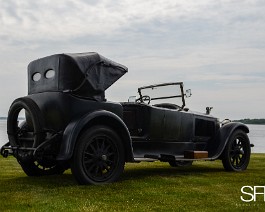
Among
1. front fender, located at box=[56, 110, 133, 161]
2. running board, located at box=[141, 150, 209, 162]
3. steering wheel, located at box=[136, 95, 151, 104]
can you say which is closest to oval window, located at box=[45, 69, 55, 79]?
front fender, located at box=[56, 110, 133, 161]

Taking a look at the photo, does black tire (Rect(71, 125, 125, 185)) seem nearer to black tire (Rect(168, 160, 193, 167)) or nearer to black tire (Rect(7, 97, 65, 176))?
black tire (Rect(7, 97, 65, 176))

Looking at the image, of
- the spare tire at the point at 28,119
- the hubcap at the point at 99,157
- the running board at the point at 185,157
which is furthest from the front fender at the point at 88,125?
the running board at the point at 185,157

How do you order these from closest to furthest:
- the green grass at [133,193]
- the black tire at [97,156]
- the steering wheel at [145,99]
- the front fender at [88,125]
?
the green grass at [133,193] < the front fender at [88,125] < the black tire at [97,156] < the steering wheel at [145,99]

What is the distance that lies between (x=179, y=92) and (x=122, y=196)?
413 centimetres

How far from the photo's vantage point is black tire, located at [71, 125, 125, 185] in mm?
6525

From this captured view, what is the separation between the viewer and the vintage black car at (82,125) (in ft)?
21.7

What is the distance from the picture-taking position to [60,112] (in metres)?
6.76

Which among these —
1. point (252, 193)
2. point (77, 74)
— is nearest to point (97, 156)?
point (77, 74)

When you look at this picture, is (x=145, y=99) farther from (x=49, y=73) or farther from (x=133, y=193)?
(x=133, y=193)

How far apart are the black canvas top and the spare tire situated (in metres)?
0.48

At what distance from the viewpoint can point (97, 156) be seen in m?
6.78

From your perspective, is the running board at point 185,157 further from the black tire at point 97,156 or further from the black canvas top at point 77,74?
the black canvas top at point 77,74

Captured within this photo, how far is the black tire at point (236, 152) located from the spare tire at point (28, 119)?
4416 mm

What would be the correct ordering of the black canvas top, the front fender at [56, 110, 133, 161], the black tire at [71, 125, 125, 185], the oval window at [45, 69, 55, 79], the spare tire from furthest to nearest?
the oval window at [45, 69, 55, 79] → the black canvas top → the spare tire → the black tire at [71, 125, 125, 185] → the front fender at [56, 110, 133, 161]
